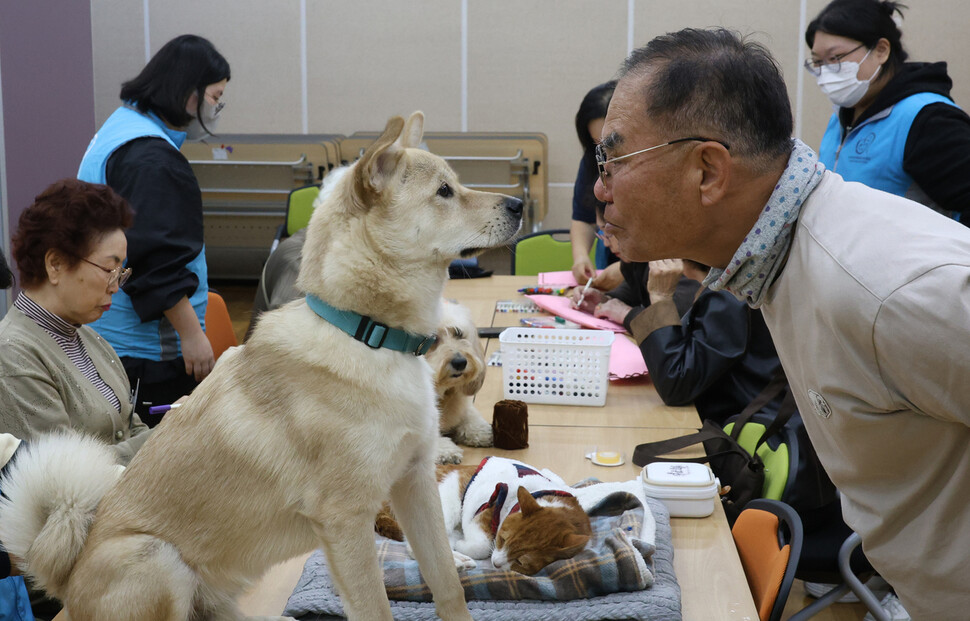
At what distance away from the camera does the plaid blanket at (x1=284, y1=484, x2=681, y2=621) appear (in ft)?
4.58

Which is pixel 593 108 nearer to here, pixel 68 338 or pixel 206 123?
pixel 206 123

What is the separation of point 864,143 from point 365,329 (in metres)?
2.58

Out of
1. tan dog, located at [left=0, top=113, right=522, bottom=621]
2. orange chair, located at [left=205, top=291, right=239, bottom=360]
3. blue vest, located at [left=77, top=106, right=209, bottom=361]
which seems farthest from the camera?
orange chair, located at [left=205, top=291, right=239, bottom=360]

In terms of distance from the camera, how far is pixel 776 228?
1.13m

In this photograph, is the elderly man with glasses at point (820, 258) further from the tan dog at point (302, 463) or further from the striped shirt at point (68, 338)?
the striped shirt at point (68, 338)

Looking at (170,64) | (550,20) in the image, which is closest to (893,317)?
(170,64)

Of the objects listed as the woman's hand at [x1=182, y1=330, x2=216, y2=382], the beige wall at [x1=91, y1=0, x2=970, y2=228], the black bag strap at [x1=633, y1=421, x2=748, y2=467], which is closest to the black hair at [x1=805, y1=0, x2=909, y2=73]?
the black bag strap at [x1=633, y1=421, x2=748, y2=467]

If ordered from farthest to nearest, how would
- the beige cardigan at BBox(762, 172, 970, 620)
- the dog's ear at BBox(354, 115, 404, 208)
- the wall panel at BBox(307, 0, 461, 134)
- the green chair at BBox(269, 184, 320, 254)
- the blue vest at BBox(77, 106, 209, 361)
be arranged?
the wall panel at BBox(307, 0, 461, 134) < the green chair at BBox(269, 184, 320, 254) < the blue vest at BBox(77, 106, 209, 361) < the dog's ear at BBox(354, 115, 404, 208) < the beige cardigan at BBox(762, 172, 970, 620)

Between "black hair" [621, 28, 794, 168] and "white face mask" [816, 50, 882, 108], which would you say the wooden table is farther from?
"white face mask" [816, 50, 882, 108]

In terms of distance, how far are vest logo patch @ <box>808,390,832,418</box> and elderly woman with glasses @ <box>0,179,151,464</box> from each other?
157 centimetres

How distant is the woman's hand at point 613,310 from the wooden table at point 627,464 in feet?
1.19

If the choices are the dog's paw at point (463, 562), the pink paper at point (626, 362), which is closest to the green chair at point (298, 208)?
the pink paper at point (626, 362)

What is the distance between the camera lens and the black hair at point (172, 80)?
9.68 feet

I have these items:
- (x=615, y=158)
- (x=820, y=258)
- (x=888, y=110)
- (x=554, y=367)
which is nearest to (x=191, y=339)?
(x=554, y=367)
